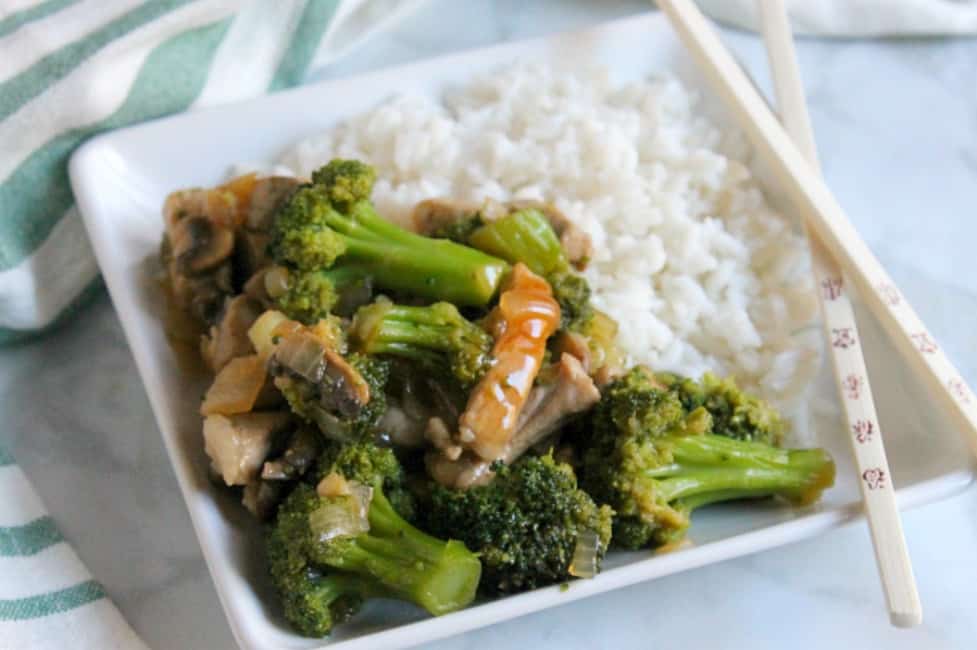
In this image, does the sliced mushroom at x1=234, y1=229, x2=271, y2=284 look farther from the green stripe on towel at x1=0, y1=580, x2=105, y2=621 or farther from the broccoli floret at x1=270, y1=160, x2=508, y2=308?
the green stripe on towel at x1=0, y1=580, x2=105, y2=621

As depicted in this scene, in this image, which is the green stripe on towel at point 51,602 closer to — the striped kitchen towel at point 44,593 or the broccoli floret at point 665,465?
the striped kitchen towel at point 44,593

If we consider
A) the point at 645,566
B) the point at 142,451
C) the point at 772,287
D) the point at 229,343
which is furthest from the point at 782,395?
the point at 142,451

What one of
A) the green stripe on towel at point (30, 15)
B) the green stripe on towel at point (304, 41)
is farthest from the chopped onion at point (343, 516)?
the green stripe on towel at point (304, 41)

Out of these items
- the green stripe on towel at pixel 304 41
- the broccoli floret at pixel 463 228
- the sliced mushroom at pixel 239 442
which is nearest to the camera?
the sliced mushroom at pixel 239 442

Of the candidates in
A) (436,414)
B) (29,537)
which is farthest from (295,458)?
(29,537)

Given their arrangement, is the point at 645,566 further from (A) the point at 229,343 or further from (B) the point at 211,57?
(B) the point at 211,57

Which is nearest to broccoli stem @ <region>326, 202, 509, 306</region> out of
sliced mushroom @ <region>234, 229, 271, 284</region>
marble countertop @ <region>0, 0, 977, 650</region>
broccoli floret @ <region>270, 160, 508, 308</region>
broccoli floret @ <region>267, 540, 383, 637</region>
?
broccoli floret @ <region>270, 160, 508, 308</region>

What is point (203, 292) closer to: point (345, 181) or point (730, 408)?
point (345, 181)

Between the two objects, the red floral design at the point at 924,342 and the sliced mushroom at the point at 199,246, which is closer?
the red floral design at the point at 924,342
